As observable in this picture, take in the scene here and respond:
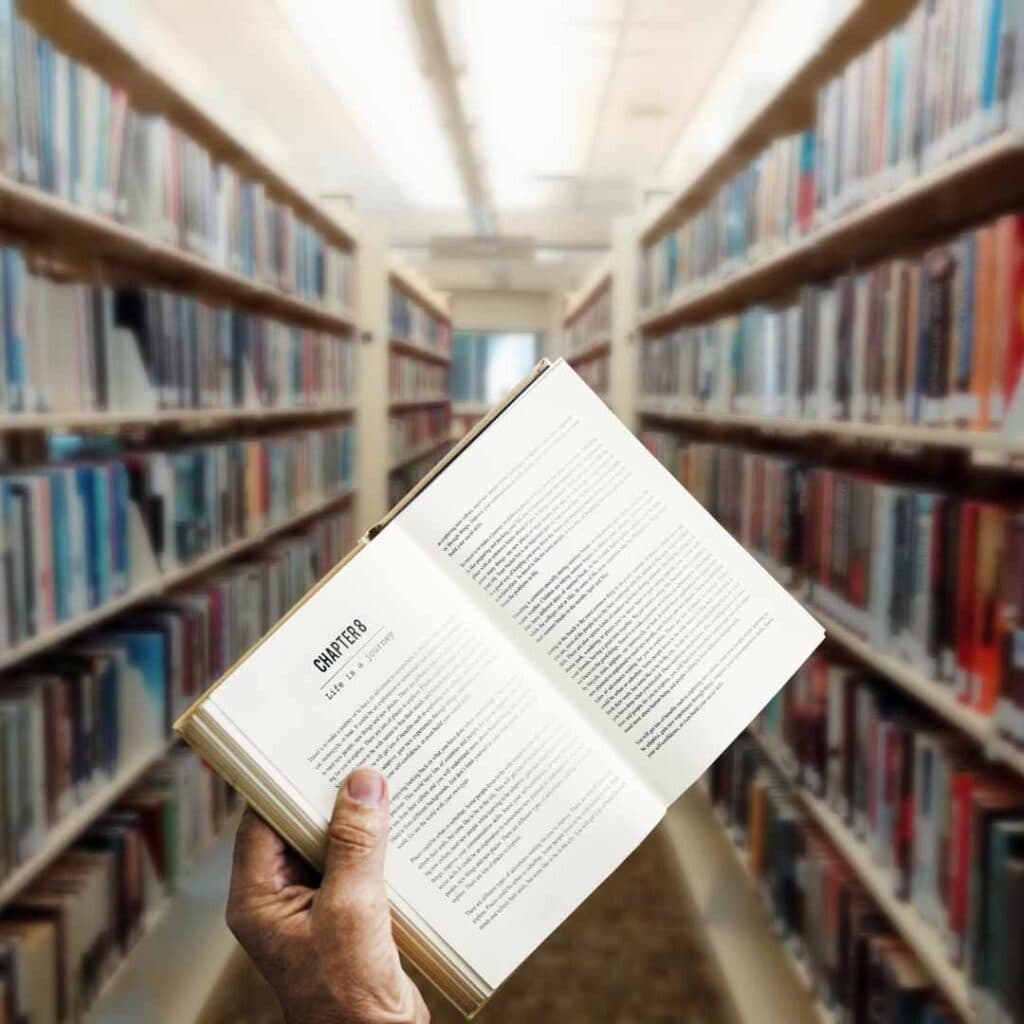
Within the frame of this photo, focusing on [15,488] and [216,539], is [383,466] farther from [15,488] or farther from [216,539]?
[15,488]

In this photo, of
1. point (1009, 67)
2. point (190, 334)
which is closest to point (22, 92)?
point (190, 334)

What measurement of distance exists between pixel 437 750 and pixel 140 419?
1440mm

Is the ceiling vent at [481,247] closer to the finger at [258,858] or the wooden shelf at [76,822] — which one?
the wooden shelf at [76,822]

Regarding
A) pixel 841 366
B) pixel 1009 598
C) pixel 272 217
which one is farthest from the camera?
pixel 272 217

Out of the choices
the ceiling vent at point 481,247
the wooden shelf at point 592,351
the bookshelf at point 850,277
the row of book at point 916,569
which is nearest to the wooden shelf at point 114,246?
the bookshelf at point 850,277

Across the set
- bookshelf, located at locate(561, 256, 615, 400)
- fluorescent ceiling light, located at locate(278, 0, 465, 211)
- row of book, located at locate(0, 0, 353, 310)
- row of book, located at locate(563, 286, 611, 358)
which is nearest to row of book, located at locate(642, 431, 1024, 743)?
row of book, located at locate(0, 0, 353, 310)

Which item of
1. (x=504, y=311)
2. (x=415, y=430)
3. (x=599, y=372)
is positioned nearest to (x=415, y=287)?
(x=415, y=430)

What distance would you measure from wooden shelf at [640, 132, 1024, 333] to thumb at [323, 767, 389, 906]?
0.97m

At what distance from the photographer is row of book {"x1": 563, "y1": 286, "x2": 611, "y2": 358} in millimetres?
5141

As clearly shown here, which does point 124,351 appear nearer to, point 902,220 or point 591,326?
point 902,220

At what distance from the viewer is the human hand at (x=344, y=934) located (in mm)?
751

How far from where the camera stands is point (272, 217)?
3.07 m

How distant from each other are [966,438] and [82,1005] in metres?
1.67

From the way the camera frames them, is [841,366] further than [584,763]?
Yes
